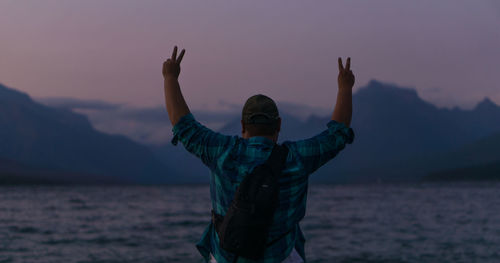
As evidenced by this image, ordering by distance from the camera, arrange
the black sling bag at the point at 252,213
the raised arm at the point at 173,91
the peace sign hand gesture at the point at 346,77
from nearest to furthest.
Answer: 1. the black sling bag at the point at 252,213
2. the raised arm at the point at 173,91
3. the peace sign hand gesture at the point at 346,77

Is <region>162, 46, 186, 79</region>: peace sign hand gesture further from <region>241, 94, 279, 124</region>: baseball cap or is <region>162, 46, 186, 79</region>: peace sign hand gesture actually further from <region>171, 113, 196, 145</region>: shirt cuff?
<region>241, 94, 279, 124</region>: baseball cap

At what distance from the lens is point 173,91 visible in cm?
273

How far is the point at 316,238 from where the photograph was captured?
23906mm

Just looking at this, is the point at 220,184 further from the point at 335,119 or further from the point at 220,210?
the point at 335,119

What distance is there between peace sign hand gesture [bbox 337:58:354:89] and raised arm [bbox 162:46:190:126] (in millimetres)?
946

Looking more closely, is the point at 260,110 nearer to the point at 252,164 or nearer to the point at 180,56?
the point at 252,164

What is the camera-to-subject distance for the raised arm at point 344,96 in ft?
9.41

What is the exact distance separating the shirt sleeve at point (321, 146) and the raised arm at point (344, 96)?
0.25 feet

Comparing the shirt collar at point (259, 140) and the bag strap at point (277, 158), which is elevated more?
the shirt collar at point (259, 140)

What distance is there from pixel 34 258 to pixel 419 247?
14.5 metres

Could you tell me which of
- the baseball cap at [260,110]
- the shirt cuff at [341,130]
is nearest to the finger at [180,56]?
the baseball cap at [260,110]

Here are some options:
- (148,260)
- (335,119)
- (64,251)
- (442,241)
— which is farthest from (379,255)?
(335,119)

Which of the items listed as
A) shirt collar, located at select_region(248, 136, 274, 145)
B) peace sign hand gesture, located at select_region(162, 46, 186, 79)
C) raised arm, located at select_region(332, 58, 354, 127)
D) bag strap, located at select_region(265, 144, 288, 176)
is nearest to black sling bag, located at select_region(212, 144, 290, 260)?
bag strap, located at select_region(265, 144, 288, 176)

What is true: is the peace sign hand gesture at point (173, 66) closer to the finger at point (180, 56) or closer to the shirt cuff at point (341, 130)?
the finger at point (180, 56)
